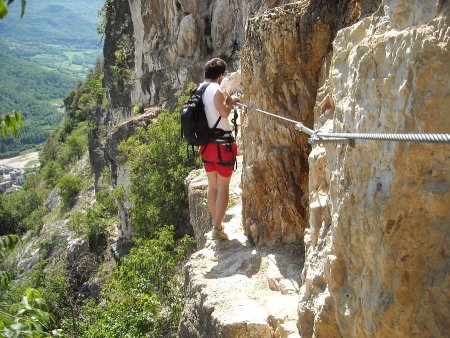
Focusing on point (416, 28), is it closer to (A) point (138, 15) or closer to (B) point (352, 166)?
(B) point (352, 166)

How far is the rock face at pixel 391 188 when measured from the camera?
242 centimetres

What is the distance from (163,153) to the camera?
15.7 m

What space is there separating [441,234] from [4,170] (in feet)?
387

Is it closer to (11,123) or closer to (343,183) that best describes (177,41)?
(343,183)

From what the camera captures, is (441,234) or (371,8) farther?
(371,8)

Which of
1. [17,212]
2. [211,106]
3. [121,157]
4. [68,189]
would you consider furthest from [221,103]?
[17,212]

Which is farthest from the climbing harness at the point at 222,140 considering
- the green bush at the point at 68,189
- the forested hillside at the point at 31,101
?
the forested hillside at the point at 31,101

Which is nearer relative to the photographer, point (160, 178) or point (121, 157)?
point (160, 178)

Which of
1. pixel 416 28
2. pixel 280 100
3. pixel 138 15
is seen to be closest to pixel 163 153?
pixel 280 100

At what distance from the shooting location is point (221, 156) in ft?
19.7

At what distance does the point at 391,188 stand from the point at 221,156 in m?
3.55

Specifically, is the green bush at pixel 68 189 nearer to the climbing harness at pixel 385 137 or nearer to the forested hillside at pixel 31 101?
the climbing harness at pixel 385 137

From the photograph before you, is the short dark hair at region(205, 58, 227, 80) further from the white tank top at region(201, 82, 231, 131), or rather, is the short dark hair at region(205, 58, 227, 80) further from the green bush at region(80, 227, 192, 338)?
the green bush at region(80, 227, 192, 338)

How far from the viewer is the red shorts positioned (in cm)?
600
